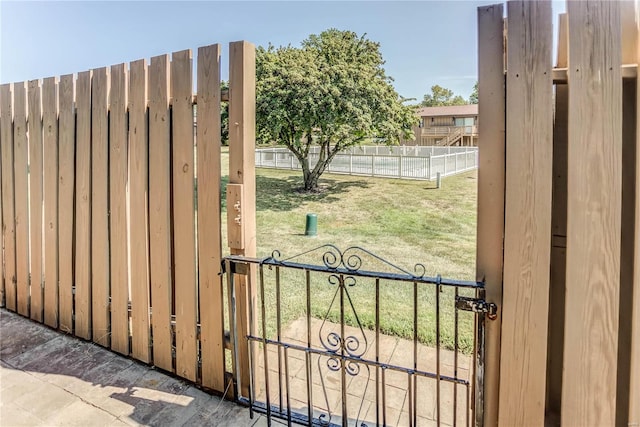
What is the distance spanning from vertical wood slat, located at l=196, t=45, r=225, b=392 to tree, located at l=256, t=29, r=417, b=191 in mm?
8099

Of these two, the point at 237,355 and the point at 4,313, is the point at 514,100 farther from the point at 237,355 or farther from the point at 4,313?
the point at 4,313

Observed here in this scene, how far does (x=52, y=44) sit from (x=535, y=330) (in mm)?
6953

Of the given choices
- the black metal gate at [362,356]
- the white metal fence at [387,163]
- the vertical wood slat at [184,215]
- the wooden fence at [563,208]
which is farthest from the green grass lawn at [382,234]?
the wooden fence at [563,208]

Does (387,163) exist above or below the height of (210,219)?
above

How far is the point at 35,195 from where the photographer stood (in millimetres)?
2812

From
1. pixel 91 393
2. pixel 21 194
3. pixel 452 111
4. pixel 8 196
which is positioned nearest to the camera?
pixel 91 393

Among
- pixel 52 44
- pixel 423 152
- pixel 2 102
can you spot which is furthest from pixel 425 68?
pixel 2 102

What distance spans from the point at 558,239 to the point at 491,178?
341mm

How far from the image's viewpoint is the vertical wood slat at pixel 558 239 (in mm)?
1378

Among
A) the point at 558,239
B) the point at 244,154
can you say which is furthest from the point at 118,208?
the point at 558,239

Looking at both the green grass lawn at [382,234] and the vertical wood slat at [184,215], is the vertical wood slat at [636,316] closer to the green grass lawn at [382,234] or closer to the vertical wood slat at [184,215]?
the green grass lawn at [382,234]

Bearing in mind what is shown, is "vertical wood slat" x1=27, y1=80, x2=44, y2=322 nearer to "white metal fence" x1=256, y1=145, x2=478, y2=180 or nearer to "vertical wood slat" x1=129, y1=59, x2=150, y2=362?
"vertical wood slat" x1=129, y1=59, x2=150, y2=362

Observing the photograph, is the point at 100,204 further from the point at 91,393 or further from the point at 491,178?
the point at 491,178

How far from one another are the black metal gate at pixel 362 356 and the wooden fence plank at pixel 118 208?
2.77 ft
